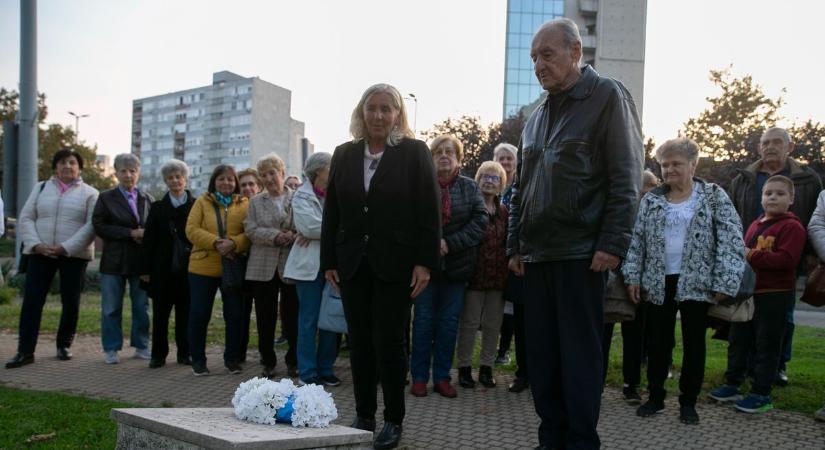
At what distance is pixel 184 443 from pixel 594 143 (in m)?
2.55

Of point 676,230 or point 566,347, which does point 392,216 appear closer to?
point 566,347

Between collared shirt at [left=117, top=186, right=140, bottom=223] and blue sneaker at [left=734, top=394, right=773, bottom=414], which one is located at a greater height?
collared shirt at [left=117, top=186, right=140, bottom=223]

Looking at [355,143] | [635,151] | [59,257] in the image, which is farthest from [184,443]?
[59,257]

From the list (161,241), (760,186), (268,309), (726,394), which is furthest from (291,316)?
(760,186)

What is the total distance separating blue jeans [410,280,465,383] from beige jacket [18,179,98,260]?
12.5ft

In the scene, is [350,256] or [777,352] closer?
[350,256]

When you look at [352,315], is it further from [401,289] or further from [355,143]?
[355,143]

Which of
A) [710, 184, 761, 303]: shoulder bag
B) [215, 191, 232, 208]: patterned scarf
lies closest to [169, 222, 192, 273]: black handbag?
[215, 191, 232, 208]: patterned scarf

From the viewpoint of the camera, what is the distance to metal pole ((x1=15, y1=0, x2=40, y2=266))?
1037cm

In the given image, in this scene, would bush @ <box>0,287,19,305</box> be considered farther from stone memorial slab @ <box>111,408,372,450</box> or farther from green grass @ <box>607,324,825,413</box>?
stone memorial slab @ <box>111,408,372,450</box>

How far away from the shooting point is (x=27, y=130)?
10.6m

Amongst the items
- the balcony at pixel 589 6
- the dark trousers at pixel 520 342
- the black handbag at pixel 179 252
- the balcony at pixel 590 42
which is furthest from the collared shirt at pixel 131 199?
the balcony at pixel 589 6

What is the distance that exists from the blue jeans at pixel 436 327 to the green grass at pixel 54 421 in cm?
236

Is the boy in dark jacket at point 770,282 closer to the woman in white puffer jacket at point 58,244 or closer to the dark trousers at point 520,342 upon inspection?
the dark trousers at point 520,342
